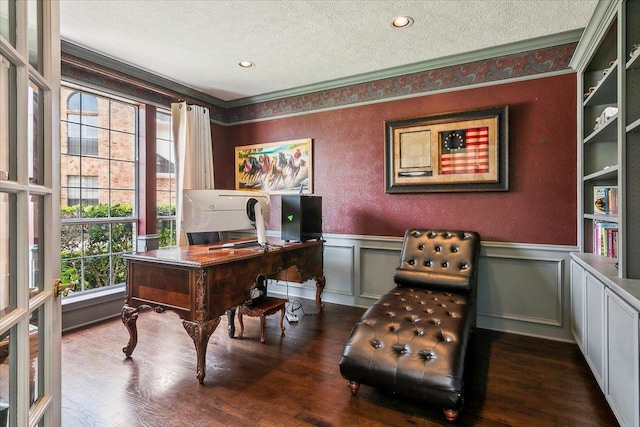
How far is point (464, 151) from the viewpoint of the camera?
321cm

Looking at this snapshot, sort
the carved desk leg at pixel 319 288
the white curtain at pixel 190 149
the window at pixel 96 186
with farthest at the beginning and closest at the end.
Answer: the white curtain at pixel 190 149
the carved desk leg at pixel 319 288
the window at pixel 96 186

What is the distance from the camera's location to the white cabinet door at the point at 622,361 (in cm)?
144

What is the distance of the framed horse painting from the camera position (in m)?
4.09

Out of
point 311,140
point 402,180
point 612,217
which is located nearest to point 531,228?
point 612,217

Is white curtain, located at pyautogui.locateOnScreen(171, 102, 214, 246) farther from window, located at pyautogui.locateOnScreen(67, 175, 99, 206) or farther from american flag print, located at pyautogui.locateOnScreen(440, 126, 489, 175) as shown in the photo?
american flag print, located at pyautogui.locateOnScreen(440, 126, 489, 175)

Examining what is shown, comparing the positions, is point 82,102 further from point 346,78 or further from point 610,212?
point 610,212

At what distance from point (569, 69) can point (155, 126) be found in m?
4.20

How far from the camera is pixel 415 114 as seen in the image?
346 cm

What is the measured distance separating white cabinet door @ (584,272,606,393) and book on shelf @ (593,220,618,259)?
299 mm

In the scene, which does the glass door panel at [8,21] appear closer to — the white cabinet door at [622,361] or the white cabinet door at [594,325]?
the white cabinet door at [622,361]

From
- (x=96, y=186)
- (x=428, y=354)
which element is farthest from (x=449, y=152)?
(x=96, y=186)

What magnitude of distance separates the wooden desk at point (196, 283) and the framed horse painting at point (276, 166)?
1558 mm

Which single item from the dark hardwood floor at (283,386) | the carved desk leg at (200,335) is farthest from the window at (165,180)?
the carved desk leg at (200,335)

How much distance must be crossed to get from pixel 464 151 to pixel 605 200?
1.17m
